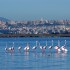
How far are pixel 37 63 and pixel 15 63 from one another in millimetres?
1386

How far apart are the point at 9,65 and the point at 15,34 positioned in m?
121

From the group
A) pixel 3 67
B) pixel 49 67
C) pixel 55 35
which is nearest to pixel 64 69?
pixel 49 67

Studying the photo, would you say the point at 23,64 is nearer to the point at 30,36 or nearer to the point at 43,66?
the point at 43,66

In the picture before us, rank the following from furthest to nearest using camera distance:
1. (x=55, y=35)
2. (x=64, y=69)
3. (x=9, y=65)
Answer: (x=55, y=35) → (x=9, y=65) → (x=64, y=69)

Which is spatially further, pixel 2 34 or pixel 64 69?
pixel 2 34

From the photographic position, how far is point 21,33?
158m

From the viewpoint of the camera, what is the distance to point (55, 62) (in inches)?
1379

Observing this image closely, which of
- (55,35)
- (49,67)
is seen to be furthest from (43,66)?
(55,35)

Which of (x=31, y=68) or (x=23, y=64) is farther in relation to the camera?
(x=23, y=64)

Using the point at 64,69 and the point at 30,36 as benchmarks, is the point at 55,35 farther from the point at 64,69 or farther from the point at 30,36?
the point at 64,69

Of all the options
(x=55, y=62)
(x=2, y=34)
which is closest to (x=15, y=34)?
(x=2, y=34)

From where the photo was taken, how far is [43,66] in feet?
107

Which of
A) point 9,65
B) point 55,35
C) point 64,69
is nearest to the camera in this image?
point 64,69

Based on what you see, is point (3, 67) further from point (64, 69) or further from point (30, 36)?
point (30, 36)
